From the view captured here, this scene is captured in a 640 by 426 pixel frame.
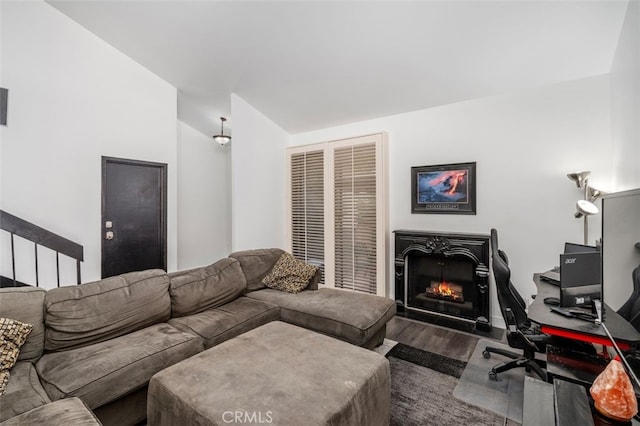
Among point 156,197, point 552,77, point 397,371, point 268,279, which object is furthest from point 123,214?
point 552,77

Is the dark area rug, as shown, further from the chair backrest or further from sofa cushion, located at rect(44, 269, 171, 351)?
sofa cushion, located at rect(44, 269, 171, 351)

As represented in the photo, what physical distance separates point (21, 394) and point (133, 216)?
2.84 meters

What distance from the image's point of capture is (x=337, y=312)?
255 centimetres

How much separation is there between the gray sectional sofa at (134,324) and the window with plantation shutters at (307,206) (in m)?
1.59

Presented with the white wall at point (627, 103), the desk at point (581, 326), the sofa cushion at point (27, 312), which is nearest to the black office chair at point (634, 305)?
the desk at point (581, 326)

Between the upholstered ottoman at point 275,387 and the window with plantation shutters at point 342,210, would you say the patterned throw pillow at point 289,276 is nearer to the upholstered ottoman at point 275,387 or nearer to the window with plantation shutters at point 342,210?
the window with plantation shutters at point 342,210

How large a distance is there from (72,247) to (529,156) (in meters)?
4.87

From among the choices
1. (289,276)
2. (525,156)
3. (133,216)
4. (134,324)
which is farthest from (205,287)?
(525,156)

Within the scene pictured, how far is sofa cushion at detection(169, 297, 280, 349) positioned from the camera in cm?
224

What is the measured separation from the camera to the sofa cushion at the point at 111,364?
155cm

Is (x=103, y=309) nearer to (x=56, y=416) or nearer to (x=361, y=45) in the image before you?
(x=56, y=416)

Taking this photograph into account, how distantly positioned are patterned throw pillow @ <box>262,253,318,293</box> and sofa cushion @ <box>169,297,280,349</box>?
1.23 feet

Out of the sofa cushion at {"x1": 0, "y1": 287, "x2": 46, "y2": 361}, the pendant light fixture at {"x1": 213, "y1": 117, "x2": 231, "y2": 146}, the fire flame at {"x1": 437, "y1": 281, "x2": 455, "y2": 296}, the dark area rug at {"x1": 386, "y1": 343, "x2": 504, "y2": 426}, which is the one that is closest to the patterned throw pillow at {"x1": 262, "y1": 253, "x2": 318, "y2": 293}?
the dark area rug at {"x1": 386, "y1": 343, "x2": 504, "y2": 426}

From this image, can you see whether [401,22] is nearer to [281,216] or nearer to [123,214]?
[281,216]
